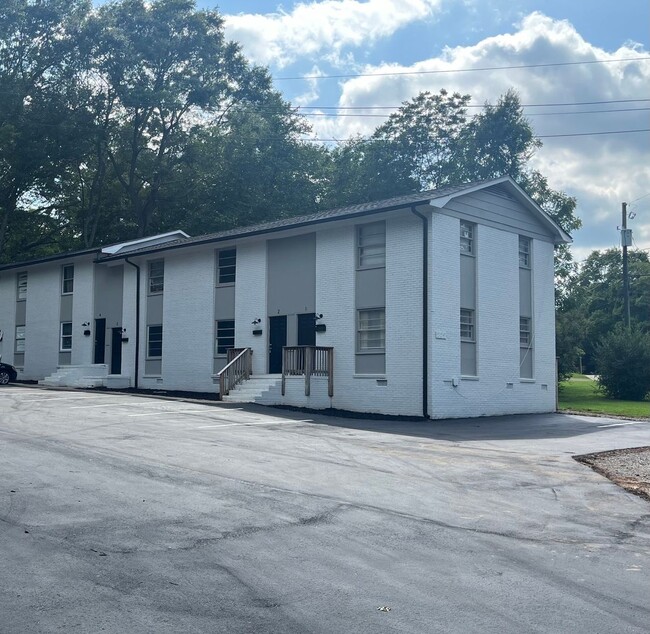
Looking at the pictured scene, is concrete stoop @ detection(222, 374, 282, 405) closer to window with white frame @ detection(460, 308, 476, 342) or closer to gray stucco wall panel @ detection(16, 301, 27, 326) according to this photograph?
window with white frame @ detection(460, 308, 476, 342)

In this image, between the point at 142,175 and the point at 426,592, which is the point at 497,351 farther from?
the point at 142,175

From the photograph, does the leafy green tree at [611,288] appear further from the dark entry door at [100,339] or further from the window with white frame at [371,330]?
the window with white frame at [371,330]

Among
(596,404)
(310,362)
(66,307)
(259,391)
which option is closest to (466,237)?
(310,362)

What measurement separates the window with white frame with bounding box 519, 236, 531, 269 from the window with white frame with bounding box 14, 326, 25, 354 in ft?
75.1

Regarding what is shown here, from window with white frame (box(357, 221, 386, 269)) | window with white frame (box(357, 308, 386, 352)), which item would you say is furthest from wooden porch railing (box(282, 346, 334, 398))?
window with white frame (box(357, 221, 386, 269))

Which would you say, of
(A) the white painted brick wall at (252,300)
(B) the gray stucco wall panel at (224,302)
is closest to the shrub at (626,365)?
(A) the white painted brick wall at (252,300)

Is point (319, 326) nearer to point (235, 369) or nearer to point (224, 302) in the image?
point (235, 369)

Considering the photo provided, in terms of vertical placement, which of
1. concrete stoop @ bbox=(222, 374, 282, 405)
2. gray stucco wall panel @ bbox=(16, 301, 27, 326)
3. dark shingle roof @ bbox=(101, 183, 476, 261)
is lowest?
concrete stoop @ bbox=(222, 374, 282, 405)

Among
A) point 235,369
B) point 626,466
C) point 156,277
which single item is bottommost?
point 626,466

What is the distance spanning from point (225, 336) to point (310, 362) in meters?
5.69

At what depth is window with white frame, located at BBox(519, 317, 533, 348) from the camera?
26.7 m

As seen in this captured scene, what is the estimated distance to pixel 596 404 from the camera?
110 ft

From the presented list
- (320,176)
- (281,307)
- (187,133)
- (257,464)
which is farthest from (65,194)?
(257,464)

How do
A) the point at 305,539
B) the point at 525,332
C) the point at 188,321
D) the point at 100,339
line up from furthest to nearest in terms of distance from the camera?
the point at 100,339
the point at 188,321
the point at 525,332
the point at 305,539
